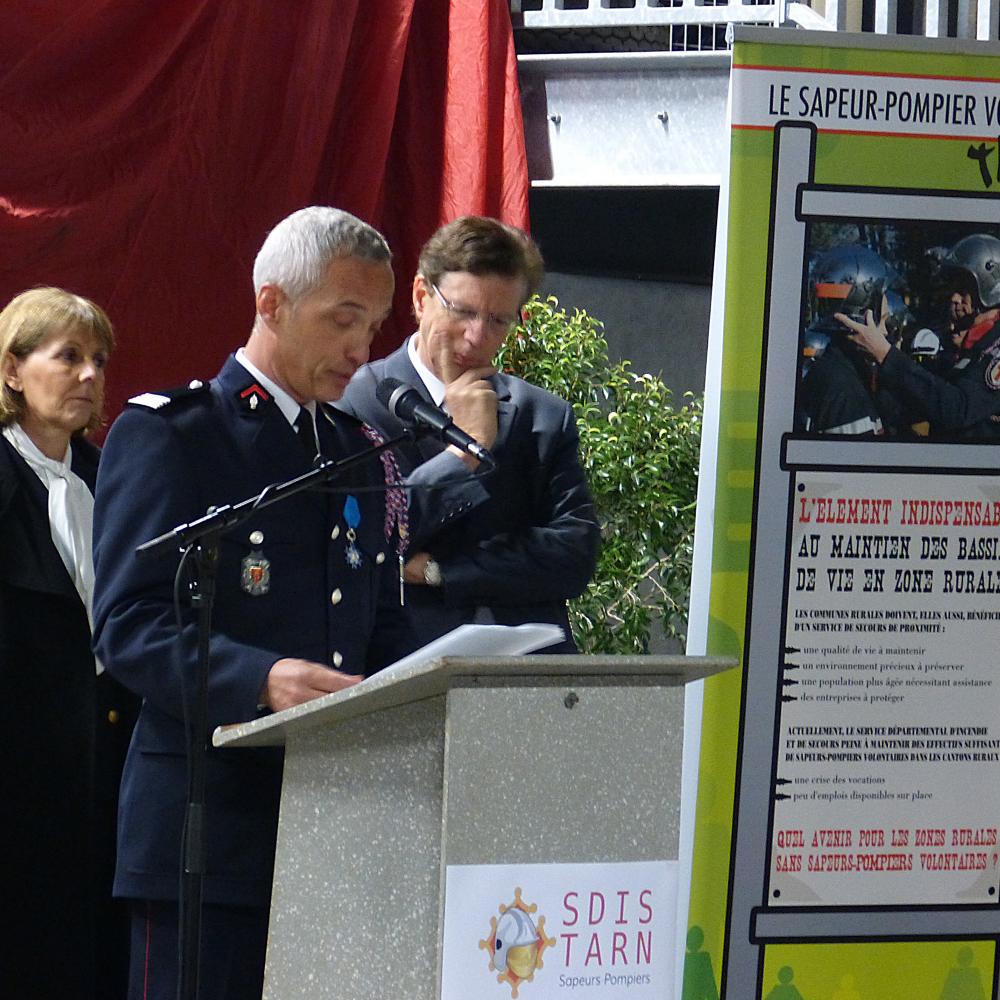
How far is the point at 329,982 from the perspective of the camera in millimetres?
1796

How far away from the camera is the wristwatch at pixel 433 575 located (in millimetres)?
2738

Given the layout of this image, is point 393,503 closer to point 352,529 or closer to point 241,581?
point 352,529

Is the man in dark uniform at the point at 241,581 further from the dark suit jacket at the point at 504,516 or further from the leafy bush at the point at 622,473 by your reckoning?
the leafy bush at the point at 622,473

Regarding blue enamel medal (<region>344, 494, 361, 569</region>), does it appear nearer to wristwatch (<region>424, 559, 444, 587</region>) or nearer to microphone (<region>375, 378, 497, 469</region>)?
microphone (<region>375, 378, 497, 469</region>)

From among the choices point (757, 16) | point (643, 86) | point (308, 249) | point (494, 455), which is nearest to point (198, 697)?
point (308, 249)

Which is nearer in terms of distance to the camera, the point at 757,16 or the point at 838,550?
the point at 838,550

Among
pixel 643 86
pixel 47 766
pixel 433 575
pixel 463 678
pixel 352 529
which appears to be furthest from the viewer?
pixel 643 86

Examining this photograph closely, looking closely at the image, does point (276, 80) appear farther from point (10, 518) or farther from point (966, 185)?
point (966, 185)

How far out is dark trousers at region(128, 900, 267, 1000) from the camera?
2023 millimetres

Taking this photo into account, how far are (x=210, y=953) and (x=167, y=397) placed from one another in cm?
69

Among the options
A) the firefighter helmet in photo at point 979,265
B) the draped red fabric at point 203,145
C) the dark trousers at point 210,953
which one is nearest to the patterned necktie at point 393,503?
the dark trousers at point 210,953

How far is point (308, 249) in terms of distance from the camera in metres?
2.18

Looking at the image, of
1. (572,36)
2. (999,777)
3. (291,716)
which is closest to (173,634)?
(291,716)

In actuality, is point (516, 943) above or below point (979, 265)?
below
